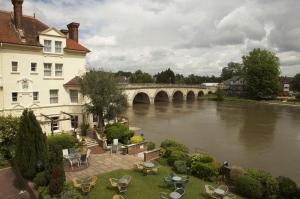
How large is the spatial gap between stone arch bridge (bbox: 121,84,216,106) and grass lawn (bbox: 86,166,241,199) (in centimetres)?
4144

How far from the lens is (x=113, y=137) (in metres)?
24.5

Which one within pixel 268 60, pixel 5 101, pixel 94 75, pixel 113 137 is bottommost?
pixel 113 137

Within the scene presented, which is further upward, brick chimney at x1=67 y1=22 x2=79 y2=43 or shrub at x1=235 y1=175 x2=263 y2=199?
brick chimney at x1=67 y1=22 x2=79 y2=43

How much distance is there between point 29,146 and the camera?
1523 cm

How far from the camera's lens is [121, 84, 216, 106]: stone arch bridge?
221 ft

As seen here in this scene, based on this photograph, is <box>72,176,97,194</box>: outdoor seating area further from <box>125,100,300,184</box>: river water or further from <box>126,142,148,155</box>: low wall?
<box>125,100,300,184</box>: river water

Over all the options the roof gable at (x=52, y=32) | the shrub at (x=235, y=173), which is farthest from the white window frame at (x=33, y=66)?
the shrub at (x=235, y=173)

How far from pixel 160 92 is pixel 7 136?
7121 centimetres

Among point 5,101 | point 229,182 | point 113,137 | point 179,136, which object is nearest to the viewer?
point 229,182

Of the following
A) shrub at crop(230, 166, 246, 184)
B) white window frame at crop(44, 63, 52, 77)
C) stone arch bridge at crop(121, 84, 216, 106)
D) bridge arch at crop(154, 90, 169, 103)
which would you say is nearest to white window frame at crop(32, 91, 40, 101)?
white window frame at crop(44, 63, 52, 77)

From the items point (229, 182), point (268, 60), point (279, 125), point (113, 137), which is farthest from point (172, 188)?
point (268, 60)

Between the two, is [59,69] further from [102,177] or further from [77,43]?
[102,177]

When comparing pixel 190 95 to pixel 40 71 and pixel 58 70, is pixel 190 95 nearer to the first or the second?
pixel 58 70

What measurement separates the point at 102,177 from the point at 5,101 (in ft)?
42.4
